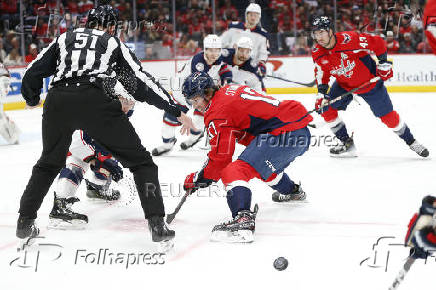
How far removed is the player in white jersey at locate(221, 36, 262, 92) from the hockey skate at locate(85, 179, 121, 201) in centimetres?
255

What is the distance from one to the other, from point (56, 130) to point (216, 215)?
123 cm

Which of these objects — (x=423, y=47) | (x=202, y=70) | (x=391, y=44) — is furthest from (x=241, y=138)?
(x=391, y=44)

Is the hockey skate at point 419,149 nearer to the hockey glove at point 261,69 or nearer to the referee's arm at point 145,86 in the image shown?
the hockey glove at point 261,69

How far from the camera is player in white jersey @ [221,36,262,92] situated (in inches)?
245

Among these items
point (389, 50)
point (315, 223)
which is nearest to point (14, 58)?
point (389, 50)

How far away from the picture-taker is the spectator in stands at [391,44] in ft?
35.2

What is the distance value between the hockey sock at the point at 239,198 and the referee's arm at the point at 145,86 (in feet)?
1.66

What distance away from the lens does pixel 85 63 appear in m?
2.86

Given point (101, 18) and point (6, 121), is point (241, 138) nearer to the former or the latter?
point (101, 18)

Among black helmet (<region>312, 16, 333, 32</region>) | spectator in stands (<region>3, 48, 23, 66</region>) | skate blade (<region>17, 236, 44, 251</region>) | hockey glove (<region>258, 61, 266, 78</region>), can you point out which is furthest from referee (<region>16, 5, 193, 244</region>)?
spectator in stands (<region>3, 48, 23, 66</region>)

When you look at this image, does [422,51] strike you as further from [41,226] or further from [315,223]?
[41,226]

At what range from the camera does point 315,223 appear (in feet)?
11.4

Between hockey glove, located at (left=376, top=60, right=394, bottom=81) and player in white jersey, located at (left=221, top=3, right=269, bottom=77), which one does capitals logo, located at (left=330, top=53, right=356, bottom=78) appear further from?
player in white jersey, located at (left=221, top=3, right=269, bottom=77)

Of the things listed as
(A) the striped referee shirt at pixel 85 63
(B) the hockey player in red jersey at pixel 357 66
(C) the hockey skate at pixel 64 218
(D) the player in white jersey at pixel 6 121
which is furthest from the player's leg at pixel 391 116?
(D) the player in white jersey at pixel 6 121
